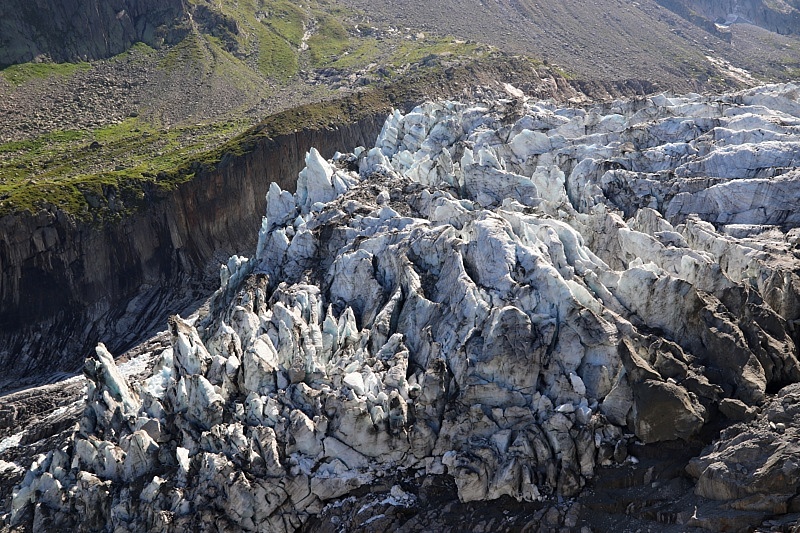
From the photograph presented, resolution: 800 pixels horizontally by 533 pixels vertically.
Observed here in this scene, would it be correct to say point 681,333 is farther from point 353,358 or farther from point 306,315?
point 306,315

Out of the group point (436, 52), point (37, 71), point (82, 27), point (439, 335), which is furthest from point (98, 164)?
point (436, 52)

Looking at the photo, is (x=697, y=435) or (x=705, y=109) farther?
(x=705, y=109)

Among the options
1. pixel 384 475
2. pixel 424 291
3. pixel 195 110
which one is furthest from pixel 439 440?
pixel 195 110

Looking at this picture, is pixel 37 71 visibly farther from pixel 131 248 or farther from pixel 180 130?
pixel 131 248

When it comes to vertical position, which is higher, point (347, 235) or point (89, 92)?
point (347, 235)

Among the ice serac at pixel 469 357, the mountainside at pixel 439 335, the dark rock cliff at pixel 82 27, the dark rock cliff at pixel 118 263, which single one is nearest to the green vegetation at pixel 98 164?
the mountainside at pixel 439 335
